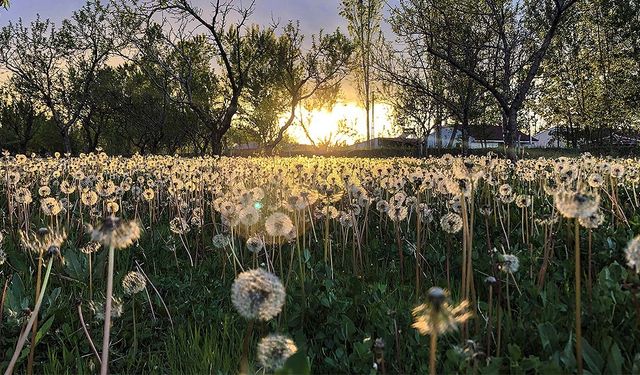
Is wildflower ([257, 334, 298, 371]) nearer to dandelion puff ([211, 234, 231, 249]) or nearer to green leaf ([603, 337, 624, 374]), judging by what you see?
green leaf ([603, 337, 624, 374])

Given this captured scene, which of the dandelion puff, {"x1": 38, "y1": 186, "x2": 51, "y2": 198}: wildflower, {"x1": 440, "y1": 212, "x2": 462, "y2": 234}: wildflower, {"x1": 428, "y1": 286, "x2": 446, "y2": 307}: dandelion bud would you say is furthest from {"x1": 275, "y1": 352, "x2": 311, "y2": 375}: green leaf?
{"x1": 38, "y1": 186, "x2": 51, "y2": 198}: wildflower

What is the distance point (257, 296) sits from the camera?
138 cm

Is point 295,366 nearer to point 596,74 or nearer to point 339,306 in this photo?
point 339,306

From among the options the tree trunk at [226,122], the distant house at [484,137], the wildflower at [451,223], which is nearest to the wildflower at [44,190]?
the wildflower at [451,223]

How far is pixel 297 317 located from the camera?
2787mm

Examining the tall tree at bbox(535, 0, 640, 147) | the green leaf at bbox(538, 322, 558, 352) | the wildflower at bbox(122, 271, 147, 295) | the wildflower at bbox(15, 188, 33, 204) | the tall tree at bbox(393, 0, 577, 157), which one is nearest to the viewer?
the green leaf at bbox(538, 322, 558, 352)

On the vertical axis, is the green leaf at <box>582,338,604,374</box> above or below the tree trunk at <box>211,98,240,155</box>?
below

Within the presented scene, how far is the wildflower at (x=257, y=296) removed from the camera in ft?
4.50

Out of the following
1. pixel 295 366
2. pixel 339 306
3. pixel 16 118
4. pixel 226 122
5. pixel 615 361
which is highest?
pixel 16 118

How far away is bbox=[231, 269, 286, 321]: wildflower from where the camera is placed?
137 cm

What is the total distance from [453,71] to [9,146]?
182 feet

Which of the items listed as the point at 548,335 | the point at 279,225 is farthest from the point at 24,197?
the point at 548,335

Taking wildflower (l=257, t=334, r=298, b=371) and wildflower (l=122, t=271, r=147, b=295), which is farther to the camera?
wildflower (l=122, t=271, r=147, b=295)

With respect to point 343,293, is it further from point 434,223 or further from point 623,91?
point 623,91
